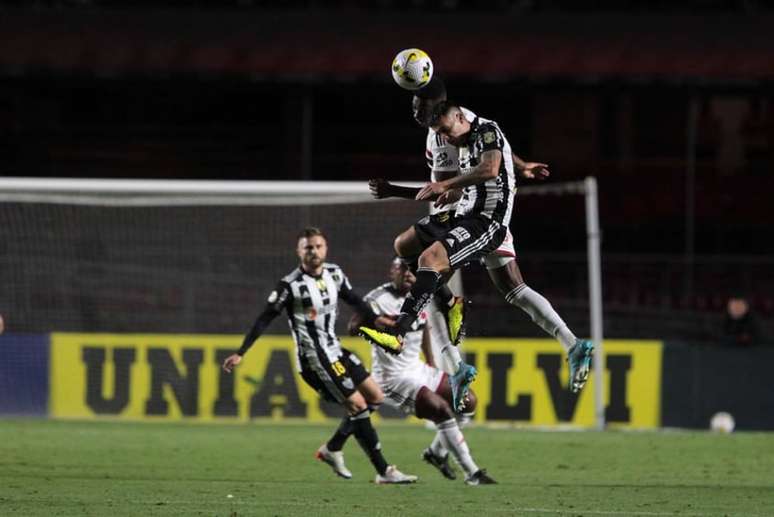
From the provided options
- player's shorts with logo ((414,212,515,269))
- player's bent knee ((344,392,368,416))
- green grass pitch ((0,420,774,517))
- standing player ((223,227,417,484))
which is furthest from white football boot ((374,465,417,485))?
player's shorts with logo ((414,212,515,269))

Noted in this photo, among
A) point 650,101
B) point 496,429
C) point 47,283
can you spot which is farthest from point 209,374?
point 650,101

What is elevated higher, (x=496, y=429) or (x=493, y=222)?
(x=493, y=222)

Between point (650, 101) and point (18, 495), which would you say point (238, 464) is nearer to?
point (18, 495)

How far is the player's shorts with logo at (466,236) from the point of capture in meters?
10.1

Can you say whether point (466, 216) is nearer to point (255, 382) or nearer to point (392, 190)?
point (392, 190)

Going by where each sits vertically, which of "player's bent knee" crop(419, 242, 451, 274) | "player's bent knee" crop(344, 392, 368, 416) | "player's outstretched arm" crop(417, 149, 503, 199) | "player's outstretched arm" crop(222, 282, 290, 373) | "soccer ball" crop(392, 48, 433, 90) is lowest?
"player's bent knee" crop(344, 392, 368, 416)

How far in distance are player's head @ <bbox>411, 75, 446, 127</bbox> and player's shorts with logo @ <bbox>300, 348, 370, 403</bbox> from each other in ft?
12.3

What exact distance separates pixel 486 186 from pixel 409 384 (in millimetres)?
3751

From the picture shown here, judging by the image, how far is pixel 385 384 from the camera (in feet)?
45.6

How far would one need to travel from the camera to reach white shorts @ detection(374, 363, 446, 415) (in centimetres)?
1366

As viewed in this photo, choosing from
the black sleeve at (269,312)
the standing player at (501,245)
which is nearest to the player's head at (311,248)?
the black sleeve at (269,312)

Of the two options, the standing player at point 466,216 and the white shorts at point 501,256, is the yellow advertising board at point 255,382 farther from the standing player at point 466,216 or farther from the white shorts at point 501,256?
the standing player at point 466,216

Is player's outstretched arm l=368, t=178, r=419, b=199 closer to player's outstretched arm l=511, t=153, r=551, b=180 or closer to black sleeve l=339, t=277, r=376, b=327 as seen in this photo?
player's outstretched arm l=511, t=153, r=551, b=180

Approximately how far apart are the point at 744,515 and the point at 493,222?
8.58ft
